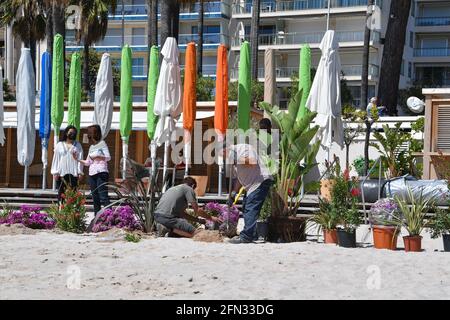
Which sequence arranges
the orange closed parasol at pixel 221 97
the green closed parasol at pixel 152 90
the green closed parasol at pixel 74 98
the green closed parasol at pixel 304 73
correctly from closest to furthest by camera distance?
the orange closed parasol at pixel 221 97
the green closed parasol at pixel 304 73
the green closed parasol at pixel 152 90
the green closed parasol at pixel 74 98

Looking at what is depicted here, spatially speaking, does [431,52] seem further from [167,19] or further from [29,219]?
[29,219]

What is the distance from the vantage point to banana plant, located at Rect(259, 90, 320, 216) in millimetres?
11773

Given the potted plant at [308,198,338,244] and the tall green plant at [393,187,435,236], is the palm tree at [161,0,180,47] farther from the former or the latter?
the tall green plant at [393,187,435,236]

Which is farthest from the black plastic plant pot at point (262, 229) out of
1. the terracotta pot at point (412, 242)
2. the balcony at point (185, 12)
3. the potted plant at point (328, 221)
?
the balcony at point (185, 12)

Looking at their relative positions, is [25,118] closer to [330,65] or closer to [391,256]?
[330,65]

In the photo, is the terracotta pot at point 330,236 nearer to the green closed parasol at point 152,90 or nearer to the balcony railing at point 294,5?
the green closed parasol at point 152,90

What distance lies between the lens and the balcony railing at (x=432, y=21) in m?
64.1

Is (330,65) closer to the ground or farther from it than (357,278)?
farther from it

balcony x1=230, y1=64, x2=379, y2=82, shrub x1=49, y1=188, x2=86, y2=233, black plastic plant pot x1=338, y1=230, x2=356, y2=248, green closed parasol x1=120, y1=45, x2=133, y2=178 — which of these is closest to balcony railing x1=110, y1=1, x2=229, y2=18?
balcony x1=230, y1=64, x2=379, y2=82

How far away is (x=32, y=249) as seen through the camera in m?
10.4

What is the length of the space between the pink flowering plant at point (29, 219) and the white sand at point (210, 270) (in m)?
1.05

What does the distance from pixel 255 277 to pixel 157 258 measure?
1667 mm
